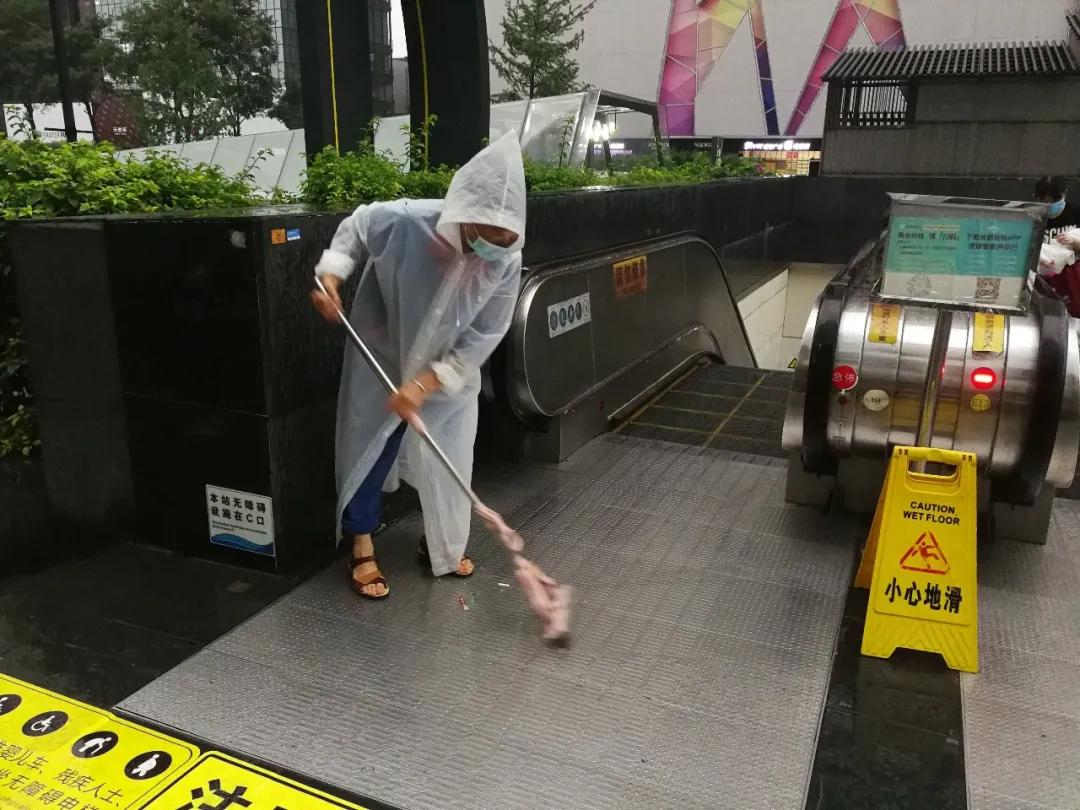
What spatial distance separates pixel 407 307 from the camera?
3.02 meters

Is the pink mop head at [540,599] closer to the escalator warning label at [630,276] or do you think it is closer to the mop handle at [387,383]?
the mop handle at [387,383]

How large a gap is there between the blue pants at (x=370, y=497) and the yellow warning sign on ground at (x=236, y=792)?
1.06 meters

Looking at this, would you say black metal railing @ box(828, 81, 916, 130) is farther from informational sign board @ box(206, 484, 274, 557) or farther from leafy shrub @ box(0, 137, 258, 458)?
informational sign board @ box(206, 484, 274, 557)

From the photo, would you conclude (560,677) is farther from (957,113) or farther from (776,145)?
(776,145)

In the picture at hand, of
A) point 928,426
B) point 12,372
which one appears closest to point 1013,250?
point 928,426

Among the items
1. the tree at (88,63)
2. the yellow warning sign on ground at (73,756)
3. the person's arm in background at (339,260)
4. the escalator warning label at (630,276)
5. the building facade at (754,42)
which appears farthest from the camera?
the building facade at (754,42)

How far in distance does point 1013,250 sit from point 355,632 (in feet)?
9.03

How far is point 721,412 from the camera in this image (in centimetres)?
590

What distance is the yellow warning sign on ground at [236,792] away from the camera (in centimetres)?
209

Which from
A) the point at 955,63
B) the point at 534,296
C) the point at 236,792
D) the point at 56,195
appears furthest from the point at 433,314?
the point at 955,63

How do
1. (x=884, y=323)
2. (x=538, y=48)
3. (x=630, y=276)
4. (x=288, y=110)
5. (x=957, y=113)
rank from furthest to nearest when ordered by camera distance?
(x=538, y=48) < (x=288, y=110) < (x=957, y=113) < (x=630, y=276) < (x=884, y=323)

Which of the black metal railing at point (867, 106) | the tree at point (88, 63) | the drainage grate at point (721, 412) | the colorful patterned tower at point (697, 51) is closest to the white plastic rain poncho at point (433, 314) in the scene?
the drainage grate at point (721, 412)

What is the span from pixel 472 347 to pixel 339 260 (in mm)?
546

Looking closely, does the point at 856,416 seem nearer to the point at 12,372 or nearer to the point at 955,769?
the point at 955,769
